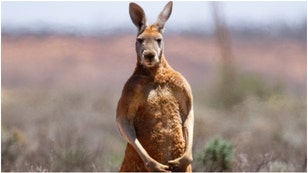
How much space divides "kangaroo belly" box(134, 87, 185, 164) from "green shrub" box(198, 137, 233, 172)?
163 inches

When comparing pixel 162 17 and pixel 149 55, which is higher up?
pixel 162 17

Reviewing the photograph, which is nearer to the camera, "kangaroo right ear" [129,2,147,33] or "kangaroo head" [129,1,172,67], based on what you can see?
"kangaroo head" [129,1,172,67]

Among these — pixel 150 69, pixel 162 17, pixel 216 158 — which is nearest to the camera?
pixel 150 69

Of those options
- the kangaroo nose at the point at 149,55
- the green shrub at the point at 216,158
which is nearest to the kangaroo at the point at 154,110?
the kangaroo nose at the point at 149,55

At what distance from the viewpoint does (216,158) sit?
13.9 m

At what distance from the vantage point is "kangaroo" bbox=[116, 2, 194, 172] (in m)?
9.47

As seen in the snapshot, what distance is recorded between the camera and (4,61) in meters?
20.8

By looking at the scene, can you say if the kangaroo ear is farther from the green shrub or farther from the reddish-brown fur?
the green shrub

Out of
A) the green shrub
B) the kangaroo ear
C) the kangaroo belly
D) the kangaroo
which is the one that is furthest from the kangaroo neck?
the green shrub

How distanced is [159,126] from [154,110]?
0.15m

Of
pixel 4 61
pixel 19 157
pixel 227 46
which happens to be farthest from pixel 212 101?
pixel 19 157

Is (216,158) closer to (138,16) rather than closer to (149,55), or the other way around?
(138,16)

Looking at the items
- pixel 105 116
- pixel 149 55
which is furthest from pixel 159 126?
pixel 105 116

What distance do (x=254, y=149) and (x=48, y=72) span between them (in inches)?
478
